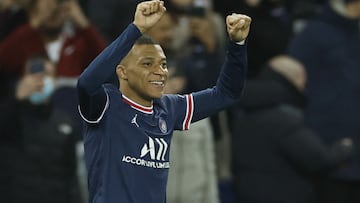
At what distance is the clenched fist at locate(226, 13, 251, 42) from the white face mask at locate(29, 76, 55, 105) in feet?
8.79

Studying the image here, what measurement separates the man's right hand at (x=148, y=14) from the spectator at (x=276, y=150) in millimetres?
3224

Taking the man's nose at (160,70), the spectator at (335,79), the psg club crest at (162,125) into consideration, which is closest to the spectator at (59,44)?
the spectator at (335,79)

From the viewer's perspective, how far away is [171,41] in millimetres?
9383

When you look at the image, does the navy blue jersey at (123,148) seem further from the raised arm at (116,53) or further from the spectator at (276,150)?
the spectator at (276,150)

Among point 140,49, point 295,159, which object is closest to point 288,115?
point 295,159

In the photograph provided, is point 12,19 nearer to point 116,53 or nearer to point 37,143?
point 37,143

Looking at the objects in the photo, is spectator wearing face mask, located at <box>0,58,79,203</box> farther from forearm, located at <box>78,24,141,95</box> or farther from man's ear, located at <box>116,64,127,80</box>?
forearm, located at <box>78,24,141,95</box>

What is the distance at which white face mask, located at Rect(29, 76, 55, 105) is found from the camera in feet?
28.0

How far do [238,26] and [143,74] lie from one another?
519mm

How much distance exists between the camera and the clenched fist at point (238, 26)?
605cm

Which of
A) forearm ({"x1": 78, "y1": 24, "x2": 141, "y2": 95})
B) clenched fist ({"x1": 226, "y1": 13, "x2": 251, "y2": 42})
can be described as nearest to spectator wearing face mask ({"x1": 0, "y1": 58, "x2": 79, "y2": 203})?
clenched fist ({"x1": 226, "y1": 13, "x2": 251, "y2": 42})

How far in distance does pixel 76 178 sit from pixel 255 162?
129 centimetres

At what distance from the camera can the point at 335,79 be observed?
966cm

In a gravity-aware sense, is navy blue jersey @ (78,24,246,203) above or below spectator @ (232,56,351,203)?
above
